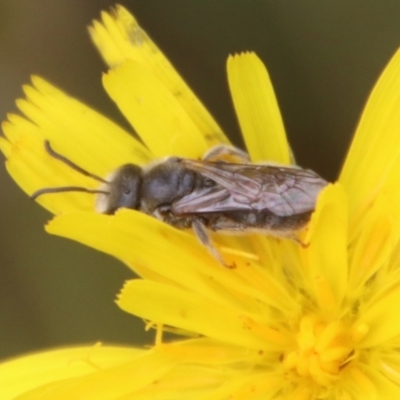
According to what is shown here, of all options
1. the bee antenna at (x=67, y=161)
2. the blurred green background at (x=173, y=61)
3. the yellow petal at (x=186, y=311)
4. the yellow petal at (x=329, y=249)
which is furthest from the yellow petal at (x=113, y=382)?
the blurred green background at (x=173, y=61)

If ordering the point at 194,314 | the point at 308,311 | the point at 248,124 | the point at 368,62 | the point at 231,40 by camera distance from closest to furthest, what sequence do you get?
1. the point at 194,314
2. the point at 308,311
3. the point at 248,124
4. the point at 368,62
5. the point at 231,40

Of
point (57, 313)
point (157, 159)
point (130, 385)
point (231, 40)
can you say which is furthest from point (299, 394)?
point (231, 40)

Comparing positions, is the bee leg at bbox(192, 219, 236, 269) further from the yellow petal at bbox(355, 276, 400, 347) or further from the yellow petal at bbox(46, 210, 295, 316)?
the yellow petal at bbox(355, 276, 400, 347)

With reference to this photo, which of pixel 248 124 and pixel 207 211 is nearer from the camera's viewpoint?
pixel 207 211

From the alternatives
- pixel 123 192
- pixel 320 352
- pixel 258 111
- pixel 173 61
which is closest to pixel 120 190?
pixel 123 192

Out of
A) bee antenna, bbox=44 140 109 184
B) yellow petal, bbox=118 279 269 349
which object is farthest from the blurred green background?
yellow petal, bbox=118 279 269 349

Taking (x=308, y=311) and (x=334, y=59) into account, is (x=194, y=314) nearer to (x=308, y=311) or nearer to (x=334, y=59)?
(x=308, y=311)

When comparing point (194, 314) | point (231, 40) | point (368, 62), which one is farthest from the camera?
point (231, 40)

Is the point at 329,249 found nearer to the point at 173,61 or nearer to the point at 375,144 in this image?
the point at 375,144
